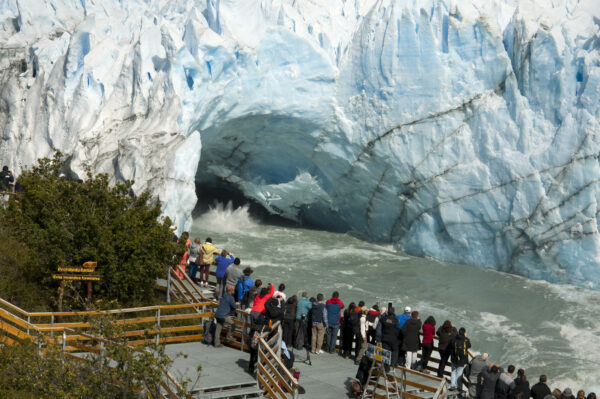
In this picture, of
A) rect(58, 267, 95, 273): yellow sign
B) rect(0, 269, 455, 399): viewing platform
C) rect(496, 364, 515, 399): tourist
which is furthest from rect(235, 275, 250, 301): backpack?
rect(496, 364, 515, 399): tourist

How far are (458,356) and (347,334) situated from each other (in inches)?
75.8

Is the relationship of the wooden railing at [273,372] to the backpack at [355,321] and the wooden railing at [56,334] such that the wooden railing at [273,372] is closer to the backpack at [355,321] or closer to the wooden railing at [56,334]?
the wooden railing at [56,334]

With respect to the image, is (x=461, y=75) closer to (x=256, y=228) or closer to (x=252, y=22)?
(x=252, y=22)

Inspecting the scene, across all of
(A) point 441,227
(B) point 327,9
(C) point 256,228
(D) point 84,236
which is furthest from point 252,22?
(D) point 84,236

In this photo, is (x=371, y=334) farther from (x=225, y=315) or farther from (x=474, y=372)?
(x=225, y=315)

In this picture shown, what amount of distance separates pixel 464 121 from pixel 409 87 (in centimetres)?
197

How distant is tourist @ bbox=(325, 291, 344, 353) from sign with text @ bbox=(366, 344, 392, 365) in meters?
1.87

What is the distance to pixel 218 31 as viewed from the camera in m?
22.1

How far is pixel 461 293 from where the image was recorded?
60.3 ft

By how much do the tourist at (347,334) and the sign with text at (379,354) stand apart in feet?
6.30

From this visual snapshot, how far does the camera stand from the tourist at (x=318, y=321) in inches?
447

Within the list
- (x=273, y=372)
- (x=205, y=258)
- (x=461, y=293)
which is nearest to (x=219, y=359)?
(x=273, y=372)

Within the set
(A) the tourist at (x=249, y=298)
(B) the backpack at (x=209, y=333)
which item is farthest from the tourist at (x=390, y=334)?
(B) the backpack at (x=209, y=333)

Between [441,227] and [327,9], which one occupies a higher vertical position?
[327,9]
